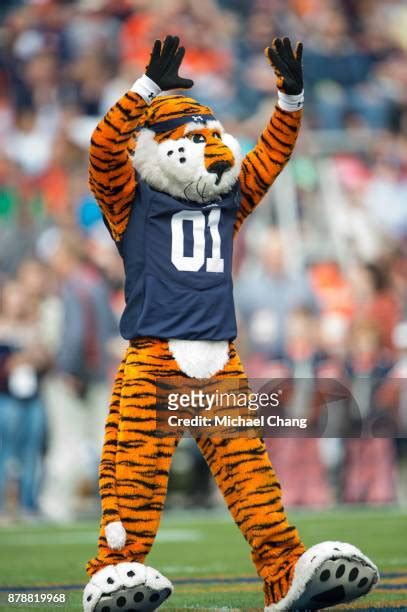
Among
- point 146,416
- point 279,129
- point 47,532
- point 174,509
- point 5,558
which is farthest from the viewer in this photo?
point 174,509

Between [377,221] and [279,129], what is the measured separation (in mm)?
7748

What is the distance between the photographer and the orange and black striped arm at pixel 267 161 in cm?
469

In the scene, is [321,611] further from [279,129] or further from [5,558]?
[5,558]

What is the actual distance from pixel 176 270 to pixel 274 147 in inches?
24.9

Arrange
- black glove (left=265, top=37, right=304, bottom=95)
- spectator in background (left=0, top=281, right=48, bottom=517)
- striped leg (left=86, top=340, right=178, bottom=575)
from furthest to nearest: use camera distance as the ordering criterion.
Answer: spectator in background (left=0, top=281, right=48, bottom=517) → black glove (left=265, top=37, right=304, bottom=95) → striped leg (left=86, top=340, right=178, bottom=575)

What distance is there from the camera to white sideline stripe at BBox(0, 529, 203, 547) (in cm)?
761

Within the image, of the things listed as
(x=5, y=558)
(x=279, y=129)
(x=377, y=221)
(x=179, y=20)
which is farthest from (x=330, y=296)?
(x=279, y=129)

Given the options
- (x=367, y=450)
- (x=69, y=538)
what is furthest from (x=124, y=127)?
(x=367, y=450)

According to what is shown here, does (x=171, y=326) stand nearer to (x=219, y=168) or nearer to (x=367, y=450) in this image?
(x=219, y=168)

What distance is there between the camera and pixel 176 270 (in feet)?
14.5

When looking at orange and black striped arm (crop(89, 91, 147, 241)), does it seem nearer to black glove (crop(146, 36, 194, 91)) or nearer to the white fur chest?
black glove (crop(146, 36, 194, 91))

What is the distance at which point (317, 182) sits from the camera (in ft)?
40.2

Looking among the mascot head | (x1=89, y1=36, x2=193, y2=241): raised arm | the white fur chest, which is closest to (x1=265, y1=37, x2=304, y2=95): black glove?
the mascot head

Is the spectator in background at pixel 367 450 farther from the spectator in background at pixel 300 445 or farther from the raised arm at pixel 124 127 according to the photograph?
the raised arm at pixel 124 127
